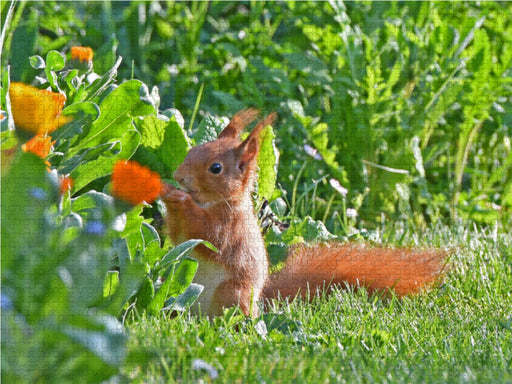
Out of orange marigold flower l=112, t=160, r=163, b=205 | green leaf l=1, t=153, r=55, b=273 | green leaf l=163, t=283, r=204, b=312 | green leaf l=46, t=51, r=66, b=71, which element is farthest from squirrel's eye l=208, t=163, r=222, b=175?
green leaf l=1, t=153, r=55, b=273

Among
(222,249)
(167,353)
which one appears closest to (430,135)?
(222,249)

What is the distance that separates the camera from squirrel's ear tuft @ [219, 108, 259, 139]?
2.38 m

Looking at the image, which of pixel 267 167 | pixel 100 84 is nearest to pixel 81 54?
pixel 100 84

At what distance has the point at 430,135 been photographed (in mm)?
3908

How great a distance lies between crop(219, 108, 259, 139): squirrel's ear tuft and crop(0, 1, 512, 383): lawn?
0.83ft

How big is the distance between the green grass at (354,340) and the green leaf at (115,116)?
0.58 m

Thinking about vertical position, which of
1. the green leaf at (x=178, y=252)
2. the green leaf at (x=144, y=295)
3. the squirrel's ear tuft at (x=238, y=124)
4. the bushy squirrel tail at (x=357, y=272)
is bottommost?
the bushy squirrel tail at (x=357, y=272)

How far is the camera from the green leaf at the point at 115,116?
2.23m

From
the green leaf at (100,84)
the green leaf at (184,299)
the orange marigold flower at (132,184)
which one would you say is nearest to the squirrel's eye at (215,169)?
the green leaf at (184,299)

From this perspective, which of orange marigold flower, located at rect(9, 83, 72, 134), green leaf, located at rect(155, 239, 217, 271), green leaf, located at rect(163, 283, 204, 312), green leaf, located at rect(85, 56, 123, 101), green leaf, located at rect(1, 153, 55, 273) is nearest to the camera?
green leaf, located at rect(1, 153, 55, 273)

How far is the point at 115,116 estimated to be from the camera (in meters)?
2.23

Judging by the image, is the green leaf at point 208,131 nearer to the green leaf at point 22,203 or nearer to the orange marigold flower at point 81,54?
the orange marigold flower at point 81,54

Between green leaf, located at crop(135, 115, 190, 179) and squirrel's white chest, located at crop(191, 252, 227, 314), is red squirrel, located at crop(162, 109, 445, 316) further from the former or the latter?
green leaf, located at crop(135, 115, 190, 179)

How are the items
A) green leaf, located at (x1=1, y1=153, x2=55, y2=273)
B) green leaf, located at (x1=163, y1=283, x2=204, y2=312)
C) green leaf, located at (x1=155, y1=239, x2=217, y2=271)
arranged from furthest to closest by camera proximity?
green leaf, located at (x1=163, y1=283, x2=204, y2=312), green leaf, located at (x1=155, y1=239, x2=217, y2=271), green leaf, located at (x1=1, y1=153, x2=55, y2=273)
